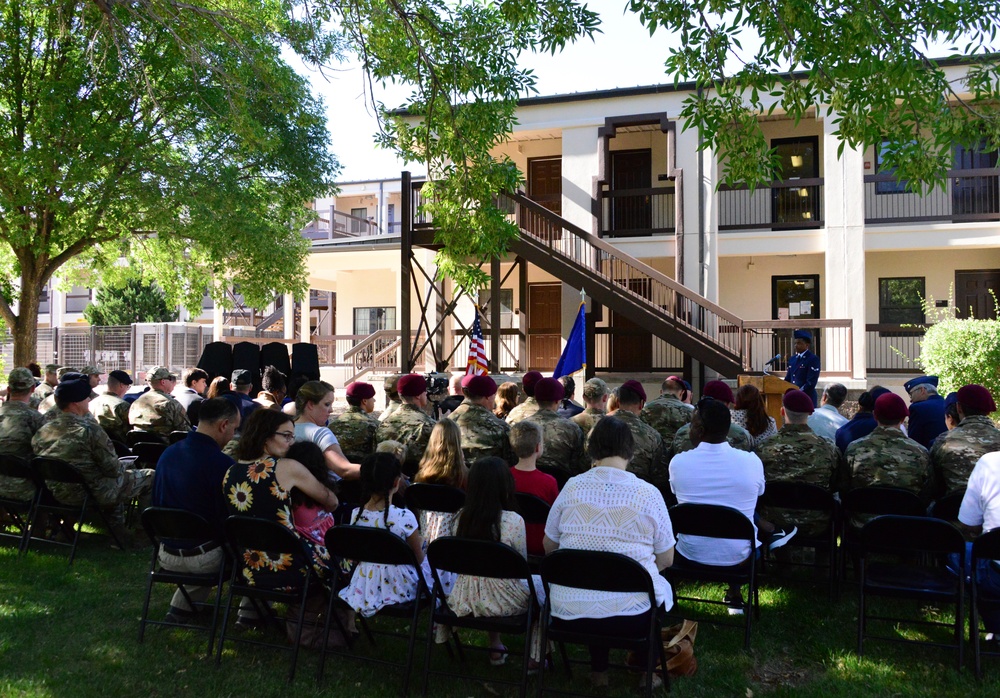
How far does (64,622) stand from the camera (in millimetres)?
5102

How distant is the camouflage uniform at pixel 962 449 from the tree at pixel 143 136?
24.3 ft

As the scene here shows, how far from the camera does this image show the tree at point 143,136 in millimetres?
10883

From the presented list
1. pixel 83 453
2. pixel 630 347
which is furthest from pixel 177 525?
pixel 630 347

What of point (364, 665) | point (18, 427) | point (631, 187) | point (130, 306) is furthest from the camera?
point (130, 306)

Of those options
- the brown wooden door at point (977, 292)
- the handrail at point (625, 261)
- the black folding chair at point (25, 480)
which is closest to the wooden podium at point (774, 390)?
the handrail at point (625, 261)

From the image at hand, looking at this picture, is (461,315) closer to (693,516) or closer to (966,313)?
(966,313)

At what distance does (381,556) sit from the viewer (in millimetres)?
4176

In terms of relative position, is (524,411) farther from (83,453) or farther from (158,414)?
(158,414)

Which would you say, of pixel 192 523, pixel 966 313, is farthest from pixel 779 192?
pixel 192 523

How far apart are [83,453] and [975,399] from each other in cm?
682

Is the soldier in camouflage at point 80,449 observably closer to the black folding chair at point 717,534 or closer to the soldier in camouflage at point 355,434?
the soldier in camouflage at point 355,434

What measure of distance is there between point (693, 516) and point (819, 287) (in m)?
15.5

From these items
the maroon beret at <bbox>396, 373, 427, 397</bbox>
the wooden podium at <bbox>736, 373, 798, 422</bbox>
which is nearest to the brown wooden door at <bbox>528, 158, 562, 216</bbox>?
the wooden podium at <bbox>736, 373, 798, 422</bbox>

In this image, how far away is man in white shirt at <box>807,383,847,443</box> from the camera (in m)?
7.45
